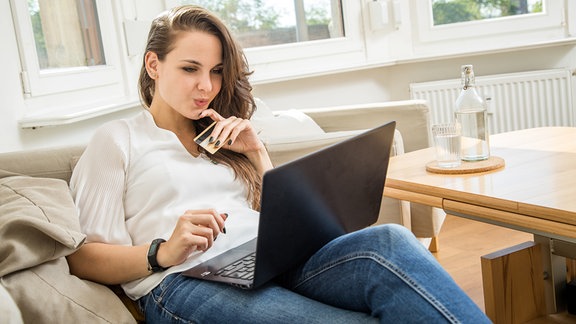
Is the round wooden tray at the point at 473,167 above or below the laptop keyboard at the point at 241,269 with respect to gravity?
above

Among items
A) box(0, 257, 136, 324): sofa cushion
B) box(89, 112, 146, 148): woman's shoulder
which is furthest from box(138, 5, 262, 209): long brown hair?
box(0, 257, 136, 324): sofa cushion

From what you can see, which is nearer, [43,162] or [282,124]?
[43,162]

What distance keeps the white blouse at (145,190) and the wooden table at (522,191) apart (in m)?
0.43

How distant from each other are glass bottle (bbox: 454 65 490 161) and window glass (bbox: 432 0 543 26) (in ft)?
6.78

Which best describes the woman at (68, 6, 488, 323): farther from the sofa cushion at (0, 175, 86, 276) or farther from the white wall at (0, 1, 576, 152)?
the white wall at (0, 1, 576, 152)

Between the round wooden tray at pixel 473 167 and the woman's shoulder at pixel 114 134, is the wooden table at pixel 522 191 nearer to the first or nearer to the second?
the round wooden tray at pixel 473 167

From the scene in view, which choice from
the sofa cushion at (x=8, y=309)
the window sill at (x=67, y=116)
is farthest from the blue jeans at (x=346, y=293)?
the window sill at (x=67, y=116)

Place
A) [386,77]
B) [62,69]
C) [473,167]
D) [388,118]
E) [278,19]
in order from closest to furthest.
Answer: [473,167] < [62,69] < [388,118] < [278,19] < [386,77]

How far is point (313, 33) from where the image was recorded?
360cm

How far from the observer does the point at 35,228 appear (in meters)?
1.22

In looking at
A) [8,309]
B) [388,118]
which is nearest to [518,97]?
[388,118]

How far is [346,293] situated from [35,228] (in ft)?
1.84

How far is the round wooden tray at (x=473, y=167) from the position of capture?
1.67m

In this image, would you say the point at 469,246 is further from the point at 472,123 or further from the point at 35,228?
the point at 35,228
